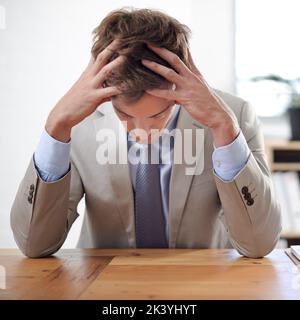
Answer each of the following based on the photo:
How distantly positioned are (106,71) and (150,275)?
442mm

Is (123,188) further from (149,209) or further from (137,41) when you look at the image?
(137,41)

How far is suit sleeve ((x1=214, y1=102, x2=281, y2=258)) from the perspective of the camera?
1.01 m

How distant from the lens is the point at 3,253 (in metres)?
1.10

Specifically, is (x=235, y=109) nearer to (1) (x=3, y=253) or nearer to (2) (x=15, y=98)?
(1) (x=3, y=253)

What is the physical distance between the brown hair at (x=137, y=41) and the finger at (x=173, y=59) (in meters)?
0.02

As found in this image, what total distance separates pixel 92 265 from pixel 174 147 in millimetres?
424

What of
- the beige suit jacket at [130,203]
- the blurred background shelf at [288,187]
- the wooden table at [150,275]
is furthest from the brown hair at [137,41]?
the blurred background shelf at [288,187]

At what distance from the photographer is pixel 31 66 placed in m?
2.06

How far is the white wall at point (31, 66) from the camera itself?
6.52ft

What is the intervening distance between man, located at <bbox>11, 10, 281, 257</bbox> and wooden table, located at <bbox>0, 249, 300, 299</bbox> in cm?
8

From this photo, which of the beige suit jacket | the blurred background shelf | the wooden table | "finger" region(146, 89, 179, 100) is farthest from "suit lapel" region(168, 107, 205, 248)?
the blurred background shelf

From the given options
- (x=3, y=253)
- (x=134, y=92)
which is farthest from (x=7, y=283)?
(x=134, y=92)

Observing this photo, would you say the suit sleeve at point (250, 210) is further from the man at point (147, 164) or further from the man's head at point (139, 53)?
the man's head at point (139, 53)

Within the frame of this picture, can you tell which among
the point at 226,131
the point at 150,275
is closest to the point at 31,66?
the point at 226,131
